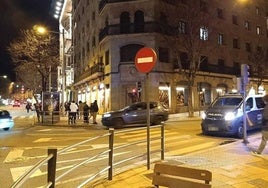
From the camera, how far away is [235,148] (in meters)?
11.8

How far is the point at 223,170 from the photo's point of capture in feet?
27.2

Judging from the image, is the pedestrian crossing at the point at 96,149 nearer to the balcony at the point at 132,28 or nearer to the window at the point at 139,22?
the balcony at the point at 132,28

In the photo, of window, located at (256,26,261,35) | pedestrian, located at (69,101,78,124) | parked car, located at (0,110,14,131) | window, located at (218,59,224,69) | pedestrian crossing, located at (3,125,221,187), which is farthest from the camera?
window, located at (256,26,261,35)

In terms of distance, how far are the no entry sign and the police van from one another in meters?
8.40

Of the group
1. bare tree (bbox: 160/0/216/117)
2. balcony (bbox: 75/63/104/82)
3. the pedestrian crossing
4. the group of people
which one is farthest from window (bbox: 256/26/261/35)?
the pedestrian crossing

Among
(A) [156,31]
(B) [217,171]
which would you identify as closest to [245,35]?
(A) [156,31]

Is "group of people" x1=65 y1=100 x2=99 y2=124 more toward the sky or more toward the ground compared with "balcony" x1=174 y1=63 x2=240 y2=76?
more toward the ground

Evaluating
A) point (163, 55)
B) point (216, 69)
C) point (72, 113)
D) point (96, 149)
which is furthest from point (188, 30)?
point (96, 149)

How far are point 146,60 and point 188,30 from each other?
23.9 meters

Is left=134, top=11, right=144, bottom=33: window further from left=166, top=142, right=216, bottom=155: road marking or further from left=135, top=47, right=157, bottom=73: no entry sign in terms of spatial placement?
left=135, top=47, right=157, bottom=73: no entry sign

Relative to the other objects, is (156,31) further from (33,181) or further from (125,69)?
(33,181)

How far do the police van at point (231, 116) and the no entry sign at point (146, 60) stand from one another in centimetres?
840

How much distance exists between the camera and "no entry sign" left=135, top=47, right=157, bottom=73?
8312 mm

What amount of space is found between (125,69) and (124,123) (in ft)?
41.5
